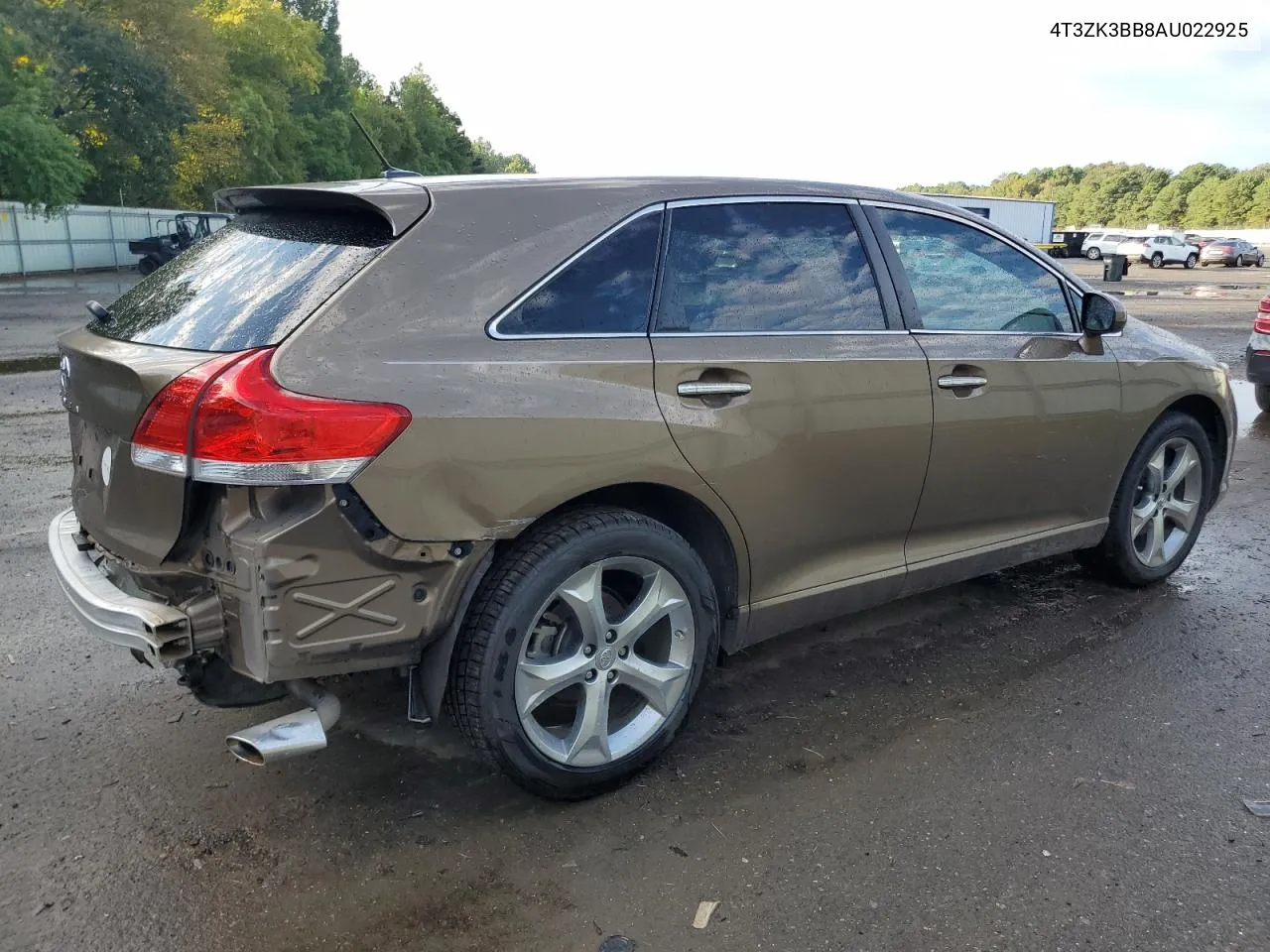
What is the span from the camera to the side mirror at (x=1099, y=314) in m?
4.29

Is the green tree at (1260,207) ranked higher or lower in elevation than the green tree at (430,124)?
lower

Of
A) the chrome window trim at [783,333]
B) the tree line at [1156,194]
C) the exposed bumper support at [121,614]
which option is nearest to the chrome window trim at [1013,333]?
the chrome window trim at [783,333]

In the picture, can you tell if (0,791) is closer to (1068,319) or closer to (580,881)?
(580,881)

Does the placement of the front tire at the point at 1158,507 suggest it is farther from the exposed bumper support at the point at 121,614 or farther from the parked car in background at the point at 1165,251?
the parked car in background at the point at 1165,251

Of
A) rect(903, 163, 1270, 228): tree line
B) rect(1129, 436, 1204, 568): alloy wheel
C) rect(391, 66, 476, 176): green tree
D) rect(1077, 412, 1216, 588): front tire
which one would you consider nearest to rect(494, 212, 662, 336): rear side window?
rect(1077, 412, 1216, 588): front tire

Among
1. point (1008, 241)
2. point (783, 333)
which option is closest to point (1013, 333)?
point (1008, 241)

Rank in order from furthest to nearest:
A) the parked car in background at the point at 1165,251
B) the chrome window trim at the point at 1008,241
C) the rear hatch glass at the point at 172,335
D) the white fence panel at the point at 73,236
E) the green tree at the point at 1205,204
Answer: the green tree at the point at 1205,204 < the parked car in background at the point at 1165,251 < the white fence panel at the point at 73,236 < the chrome window trim at the point at 1008,241 < the rear hatch glass at the point at 172,335

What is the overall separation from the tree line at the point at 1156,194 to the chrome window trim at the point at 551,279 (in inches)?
2580

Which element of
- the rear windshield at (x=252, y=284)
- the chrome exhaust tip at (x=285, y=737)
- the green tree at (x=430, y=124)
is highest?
the green tree at (x=430, y=124)

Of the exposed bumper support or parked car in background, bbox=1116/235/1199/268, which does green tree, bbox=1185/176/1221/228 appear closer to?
parked car in background, bbox=1116/235/1199/268

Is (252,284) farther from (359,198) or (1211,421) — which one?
(1211,421)

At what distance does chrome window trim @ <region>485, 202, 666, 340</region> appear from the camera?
9.32ft

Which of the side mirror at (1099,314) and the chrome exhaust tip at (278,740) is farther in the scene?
the side mirror at (1099,314)

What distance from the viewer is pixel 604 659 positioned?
118 inches
